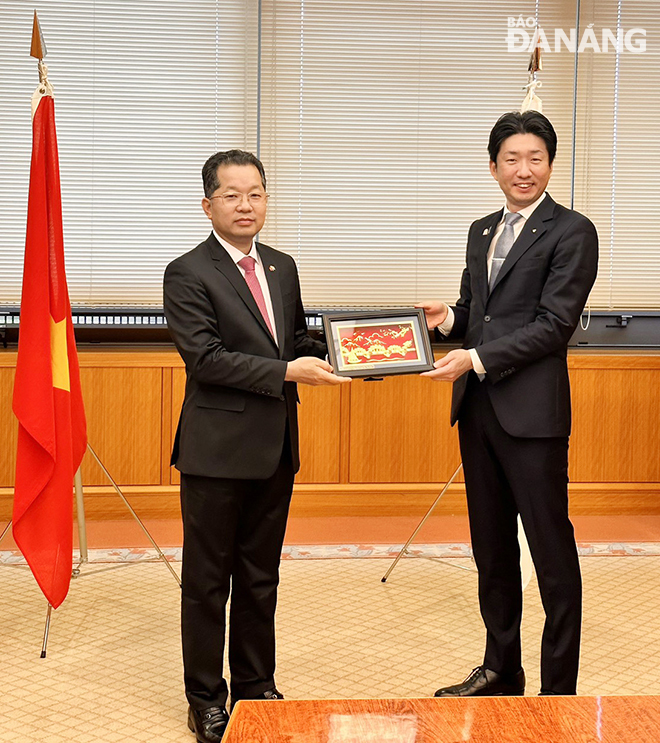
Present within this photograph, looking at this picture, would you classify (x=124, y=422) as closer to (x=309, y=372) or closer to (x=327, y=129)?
(x=327, y=129)

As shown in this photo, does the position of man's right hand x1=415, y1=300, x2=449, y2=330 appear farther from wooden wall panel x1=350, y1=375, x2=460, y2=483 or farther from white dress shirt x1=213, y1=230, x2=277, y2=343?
wooden wall panel x1=350, y1=375, x2=460, y2=483

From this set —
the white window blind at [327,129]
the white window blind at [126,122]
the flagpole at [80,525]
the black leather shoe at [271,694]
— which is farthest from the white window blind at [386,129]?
the black leather shoe at [271,694]

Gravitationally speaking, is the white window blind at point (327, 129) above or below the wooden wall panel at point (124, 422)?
above

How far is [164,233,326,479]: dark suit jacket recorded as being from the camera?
2416 mm

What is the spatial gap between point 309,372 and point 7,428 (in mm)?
2672

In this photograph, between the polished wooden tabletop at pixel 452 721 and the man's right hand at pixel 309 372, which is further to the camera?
the man's right hand at pixel 309 372

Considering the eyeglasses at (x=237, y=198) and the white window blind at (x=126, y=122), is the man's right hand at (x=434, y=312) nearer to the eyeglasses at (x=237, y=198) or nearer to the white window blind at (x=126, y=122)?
the eyeglasses at (x=237, y=198)

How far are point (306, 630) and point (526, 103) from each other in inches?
87.6

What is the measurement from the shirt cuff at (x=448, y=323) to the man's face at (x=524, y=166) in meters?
0.42

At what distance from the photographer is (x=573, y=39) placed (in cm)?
515

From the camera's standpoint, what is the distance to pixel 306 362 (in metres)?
2.43

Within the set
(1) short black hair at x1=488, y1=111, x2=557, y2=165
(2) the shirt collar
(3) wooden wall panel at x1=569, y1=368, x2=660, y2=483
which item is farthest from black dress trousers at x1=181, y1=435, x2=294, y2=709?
(3) wooden wall panel at x1=569, y1=368, x2=660, y2=483

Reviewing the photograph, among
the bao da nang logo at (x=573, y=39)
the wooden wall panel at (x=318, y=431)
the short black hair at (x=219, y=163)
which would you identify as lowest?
the wooden wall panel at (x=318, y=431)

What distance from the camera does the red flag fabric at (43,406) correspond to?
3.11m
